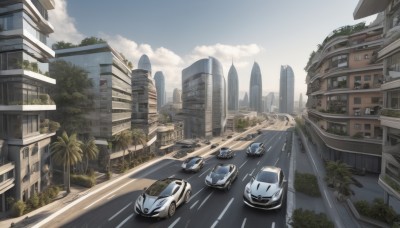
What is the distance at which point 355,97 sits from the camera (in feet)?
93.5

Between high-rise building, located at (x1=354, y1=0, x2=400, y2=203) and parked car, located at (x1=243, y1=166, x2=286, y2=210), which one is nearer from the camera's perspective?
parked car, located at (x1=243, y1=166, x2=286, y2=210)

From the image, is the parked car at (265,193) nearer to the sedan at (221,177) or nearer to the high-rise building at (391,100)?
the sedan at (221,177)

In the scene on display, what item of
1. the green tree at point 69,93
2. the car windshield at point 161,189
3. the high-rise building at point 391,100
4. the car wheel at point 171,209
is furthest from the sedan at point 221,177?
the green tree at point 69,93

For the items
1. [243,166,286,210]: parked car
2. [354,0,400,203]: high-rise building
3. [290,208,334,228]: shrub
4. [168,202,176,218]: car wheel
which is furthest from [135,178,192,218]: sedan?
[354,0,400,203]: high-rise building

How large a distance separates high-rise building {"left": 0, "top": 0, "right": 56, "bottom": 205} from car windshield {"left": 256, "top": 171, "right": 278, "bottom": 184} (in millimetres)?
19624

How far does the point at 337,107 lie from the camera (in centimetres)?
3084

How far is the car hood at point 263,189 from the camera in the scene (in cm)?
1504

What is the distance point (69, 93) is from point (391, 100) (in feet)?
121

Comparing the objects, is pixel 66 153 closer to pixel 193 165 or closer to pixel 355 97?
pixel 193 165

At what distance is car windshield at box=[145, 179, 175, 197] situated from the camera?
1435 centimetres

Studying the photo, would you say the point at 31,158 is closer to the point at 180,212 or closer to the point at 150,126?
the point at 180,212

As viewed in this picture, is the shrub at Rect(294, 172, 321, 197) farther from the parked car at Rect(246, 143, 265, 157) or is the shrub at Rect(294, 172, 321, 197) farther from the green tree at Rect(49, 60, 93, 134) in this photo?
the green tree at Rect(49, 60, 93, 134)

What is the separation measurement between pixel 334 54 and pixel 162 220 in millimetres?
31794

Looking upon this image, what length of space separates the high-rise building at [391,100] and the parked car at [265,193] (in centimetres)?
730
